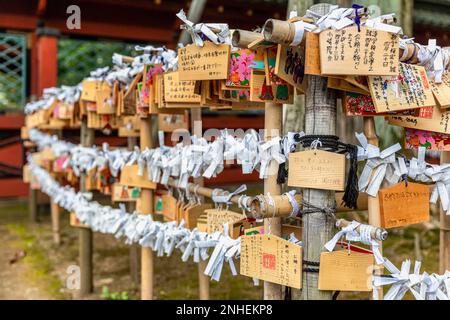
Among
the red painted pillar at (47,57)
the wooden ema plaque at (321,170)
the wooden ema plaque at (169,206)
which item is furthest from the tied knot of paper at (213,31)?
the red painted pillar at (47,57)

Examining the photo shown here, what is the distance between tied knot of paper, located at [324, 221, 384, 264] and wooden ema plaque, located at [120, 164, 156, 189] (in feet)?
5.08

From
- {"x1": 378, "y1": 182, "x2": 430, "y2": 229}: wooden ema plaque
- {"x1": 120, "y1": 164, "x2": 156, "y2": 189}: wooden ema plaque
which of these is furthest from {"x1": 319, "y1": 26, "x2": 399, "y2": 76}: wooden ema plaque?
{"x1": 120, "y1": 164, "x2": 156, "y2": 189}: wooden ema plaque

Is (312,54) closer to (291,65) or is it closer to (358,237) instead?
(291,65)

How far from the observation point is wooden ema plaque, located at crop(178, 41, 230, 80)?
1.93m

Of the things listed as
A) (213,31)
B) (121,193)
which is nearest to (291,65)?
(213,31)

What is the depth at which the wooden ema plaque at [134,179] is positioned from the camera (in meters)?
3.03

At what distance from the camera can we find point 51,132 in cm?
616

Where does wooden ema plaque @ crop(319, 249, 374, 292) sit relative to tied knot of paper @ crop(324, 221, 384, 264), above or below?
below

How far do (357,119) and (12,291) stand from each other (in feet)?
10.8

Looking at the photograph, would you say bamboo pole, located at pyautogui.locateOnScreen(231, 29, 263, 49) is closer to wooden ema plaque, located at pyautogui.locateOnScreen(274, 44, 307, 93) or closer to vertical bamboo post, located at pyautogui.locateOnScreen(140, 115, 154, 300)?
wooden ema plaque, located at pyautogui.locateOnScreen(274, 44, 307, 93)

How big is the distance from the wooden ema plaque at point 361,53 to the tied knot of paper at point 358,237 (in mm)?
553

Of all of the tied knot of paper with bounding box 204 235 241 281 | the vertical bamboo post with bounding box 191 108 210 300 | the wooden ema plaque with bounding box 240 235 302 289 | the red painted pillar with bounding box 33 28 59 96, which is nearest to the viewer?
the wooden ema plaque with bounding box 240 235 302 289

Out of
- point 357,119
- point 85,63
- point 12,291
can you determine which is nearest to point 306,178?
point 357,119
